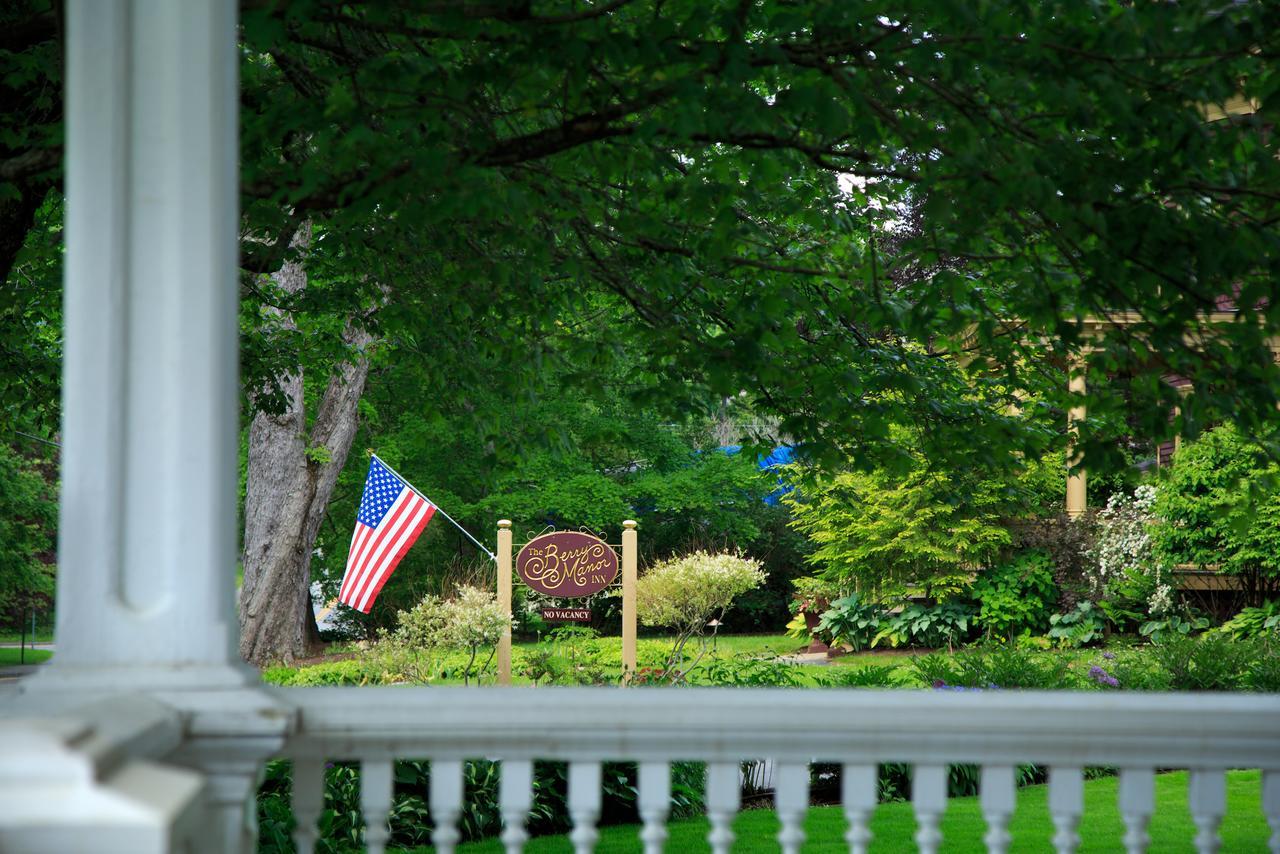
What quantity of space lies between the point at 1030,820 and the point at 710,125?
233 inches

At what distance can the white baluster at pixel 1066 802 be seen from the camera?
2.31m

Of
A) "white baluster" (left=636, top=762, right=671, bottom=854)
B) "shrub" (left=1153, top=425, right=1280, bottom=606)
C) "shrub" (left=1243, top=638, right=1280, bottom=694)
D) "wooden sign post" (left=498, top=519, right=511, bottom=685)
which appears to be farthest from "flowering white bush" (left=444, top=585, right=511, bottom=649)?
"shrub" (left=1153, top=425, right=1280, bottom=606)

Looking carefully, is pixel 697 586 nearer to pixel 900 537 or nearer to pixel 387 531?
pixel 387 531

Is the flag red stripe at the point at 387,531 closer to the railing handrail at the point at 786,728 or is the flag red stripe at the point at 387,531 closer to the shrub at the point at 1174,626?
the shrub at the point at 1174,626

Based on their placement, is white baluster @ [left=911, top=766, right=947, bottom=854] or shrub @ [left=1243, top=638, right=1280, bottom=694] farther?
shrub @ [left=1243, top=638, right=1280, bottom=694]

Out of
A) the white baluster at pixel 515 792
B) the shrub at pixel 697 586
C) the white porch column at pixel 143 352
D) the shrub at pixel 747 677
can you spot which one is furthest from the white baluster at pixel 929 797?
the shrub at pixel 697 586

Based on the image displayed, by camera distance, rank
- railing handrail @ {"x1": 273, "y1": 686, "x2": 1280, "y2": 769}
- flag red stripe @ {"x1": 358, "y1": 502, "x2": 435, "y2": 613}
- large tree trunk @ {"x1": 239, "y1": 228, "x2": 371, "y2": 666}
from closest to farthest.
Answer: railing handrail @ {"x1": 273, "y1": 686, "x2": 1280, "y2": 769}, flag red stripe @ {"x1": 358, "y1": 502, "x2": 435, "y2": 613}, large tree trunk @ {"x1": 239, "y1": 228, "x2": 371, "y2": 666}

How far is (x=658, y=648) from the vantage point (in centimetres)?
1380

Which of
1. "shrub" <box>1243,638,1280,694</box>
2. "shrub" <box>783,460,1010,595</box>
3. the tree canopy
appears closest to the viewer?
the tree canopy

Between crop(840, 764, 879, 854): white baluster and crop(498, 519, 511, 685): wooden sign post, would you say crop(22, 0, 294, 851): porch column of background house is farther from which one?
crop(498, 519, 511, 685): wooden sign post

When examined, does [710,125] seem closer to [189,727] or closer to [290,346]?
[189,727]

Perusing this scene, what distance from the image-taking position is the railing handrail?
223 centimetres

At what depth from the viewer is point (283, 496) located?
14.8 m

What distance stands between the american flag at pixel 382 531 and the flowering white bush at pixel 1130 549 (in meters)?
9.70
